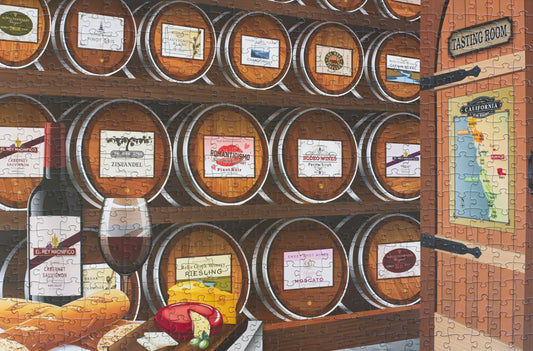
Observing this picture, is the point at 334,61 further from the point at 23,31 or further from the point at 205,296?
the point at 23,31

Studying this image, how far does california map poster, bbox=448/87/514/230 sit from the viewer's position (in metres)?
1.86

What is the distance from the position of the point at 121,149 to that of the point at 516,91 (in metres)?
1.49

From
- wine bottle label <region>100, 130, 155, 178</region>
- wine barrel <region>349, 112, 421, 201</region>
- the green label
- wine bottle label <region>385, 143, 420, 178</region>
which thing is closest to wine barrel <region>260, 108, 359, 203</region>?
wine barrel <region>349, 112, 421, 201</region>

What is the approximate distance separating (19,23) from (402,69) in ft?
5.80

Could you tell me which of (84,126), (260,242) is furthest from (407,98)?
(84,126)

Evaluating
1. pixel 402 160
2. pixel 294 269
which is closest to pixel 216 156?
pixel 294 269

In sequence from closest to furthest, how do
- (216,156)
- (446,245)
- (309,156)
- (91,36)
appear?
(91,36)
(446,245)
(216,156)
(309,156)

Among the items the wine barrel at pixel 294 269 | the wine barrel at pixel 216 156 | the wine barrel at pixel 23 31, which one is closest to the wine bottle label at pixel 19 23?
the wine barrel at pixel 23 31

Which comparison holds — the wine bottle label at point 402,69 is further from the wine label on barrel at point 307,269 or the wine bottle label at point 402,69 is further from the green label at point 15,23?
the green label at point 15,23

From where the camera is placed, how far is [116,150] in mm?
2064

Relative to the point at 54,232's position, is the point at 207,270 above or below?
below

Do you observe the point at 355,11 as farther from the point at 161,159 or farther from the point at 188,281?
the point at 188,281

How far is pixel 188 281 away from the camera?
2211mm

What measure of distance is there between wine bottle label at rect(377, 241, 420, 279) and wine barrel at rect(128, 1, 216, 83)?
50.1 inches
